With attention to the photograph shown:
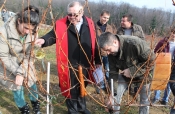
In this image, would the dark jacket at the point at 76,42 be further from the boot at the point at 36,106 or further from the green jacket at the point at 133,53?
the boot at the point at 36,106

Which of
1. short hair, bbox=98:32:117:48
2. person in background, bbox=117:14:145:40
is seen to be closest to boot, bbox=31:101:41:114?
short hair, bbox=98:32:117:48

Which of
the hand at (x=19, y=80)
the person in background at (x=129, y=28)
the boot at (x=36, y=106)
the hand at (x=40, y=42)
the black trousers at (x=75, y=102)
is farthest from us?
the person in background at (x=129, y=28)

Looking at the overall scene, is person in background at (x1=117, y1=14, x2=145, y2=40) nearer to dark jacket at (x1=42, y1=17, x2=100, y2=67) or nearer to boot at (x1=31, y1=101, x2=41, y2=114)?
dark jacket at (x1=42, y1=17, x2=100, y2=67)

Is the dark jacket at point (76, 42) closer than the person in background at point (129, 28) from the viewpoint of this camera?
Yes

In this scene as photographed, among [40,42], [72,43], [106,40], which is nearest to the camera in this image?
[106,40]

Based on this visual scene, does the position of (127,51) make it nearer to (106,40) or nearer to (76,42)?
(106,40)

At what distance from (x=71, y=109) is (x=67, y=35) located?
3.47 ft

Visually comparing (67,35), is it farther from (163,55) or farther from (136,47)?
(163,55)

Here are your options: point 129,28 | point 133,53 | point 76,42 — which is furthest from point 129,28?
point 133,53

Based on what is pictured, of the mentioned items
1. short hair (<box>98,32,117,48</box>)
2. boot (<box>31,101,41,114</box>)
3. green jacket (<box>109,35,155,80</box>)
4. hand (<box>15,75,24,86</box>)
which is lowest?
boot (<box>31,101,41,114</box>)

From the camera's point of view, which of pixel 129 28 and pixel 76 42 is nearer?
pixel 76 42

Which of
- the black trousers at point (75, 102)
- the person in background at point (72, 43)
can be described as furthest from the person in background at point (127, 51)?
the black trousers at point (75, 102)

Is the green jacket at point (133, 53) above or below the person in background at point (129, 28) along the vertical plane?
below

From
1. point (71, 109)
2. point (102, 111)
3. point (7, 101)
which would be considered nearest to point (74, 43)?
point (71, 109)
